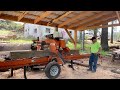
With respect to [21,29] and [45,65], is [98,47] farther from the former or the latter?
[21,29]

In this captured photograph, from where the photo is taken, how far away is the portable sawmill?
7916mm

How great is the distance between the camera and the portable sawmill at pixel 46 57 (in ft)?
26.0

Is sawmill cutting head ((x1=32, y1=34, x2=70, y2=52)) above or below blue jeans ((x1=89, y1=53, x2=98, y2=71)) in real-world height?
above

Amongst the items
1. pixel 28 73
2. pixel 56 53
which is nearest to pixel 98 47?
pixel 56 53

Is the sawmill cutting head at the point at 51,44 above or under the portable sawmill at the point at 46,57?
above

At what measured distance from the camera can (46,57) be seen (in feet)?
29.8

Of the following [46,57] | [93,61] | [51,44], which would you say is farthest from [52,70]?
[93,61]

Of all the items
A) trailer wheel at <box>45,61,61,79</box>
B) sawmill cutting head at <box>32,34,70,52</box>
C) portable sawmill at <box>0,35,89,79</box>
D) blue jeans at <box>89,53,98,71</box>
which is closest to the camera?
portable sawmill at <box>0,35,89,79</box>

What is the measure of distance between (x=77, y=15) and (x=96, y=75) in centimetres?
339

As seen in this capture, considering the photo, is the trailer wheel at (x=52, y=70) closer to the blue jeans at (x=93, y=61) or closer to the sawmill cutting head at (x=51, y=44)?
the sawmill cutting head at (x=51, y=44)

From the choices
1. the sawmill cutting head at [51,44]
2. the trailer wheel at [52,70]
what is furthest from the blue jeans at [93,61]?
the trailer wheel at [52,70]

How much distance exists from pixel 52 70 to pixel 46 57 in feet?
2.59

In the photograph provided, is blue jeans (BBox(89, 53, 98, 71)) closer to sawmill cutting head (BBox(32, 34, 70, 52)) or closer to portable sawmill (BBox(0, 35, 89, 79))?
portable sawmill (BBox(0, 35, 89, 79))

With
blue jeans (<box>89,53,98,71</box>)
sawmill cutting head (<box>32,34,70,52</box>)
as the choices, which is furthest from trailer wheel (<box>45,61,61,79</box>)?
blue jeans (<box>89,53,98,71</box>)
